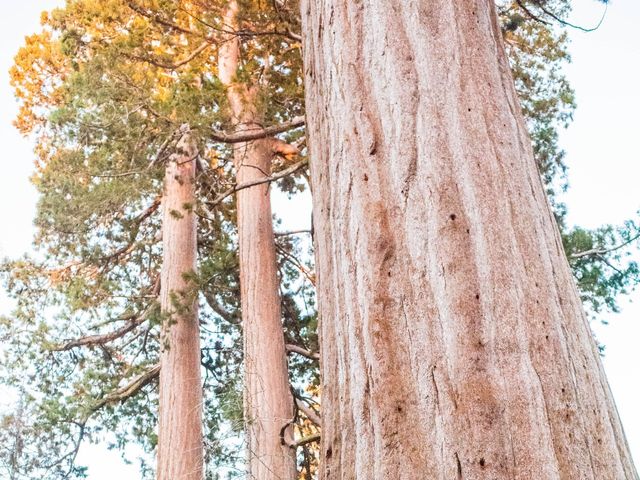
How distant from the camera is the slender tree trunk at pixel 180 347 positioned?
24.5ft

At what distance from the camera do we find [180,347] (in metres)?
8.29

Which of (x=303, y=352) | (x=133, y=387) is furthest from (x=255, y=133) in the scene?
(x=133, y=387)

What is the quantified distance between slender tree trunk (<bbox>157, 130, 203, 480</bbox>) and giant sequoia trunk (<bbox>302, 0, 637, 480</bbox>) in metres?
5.19

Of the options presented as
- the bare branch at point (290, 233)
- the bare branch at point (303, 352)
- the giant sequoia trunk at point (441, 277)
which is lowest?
the giant sequoia trunk at point (441, 277)

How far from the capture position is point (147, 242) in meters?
10.5

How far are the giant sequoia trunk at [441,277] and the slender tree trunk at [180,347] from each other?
5.19m

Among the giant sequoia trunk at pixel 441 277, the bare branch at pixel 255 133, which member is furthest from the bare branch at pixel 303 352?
the giant sequoia trunk at pixel 441 277

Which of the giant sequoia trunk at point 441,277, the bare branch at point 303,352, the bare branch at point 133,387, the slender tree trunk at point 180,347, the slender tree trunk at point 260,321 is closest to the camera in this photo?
the giant sequoia trunk at point 441,277

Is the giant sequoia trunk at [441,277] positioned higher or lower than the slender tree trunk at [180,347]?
lower

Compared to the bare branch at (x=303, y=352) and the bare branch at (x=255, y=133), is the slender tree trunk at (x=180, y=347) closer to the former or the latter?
the bare branch at (x=255, y=133)

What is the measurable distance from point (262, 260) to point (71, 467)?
4.95 m

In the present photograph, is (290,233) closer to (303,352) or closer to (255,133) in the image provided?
(303,352)

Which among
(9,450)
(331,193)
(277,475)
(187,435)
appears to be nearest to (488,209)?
(331,193)

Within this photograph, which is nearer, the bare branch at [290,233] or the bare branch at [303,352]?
the bare branch at [303,352]
